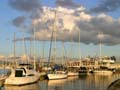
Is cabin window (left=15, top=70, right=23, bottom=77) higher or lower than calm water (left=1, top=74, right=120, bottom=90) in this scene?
higher

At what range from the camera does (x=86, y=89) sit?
59625 millimetres

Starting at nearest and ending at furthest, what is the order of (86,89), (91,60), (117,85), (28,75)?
(117,85) → (86,89) → (28,75) → (91,60)

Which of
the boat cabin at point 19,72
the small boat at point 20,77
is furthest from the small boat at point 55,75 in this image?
the boat cabin at point 19,72

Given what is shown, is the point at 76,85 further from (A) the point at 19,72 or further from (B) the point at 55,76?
(B) the point at 55,76

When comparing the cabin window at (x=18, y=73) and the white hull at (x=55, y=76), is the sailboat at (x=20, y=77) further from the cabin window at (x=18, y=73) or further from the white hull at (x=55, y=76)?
the white hull at (x=55, y=76)

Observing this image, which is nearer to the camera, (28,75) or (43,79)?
(28,75)

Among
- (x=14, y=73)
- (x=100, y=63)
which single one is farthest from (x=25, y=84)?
(x=100, y=63)

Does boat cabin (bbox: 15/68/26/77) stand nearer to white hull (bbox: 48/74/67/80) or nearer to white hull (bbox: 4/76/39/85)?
white hull (bbox: 4/76/39/85)

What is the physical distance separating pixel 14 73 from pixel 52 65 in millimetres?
37864

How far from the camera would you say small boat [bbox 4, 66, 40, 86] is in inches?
2593

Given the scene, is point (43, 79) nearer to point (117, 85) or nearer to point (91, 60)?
point (117, 85)

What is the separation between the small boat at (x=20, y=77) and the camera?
2593 inches

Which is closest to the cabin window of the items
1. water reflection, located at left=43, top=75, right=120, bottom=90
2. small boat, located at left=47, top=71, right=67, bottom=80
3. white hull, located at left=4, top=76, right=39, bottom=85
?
white hull, located at left=4, top=76, right=39, bottom=85

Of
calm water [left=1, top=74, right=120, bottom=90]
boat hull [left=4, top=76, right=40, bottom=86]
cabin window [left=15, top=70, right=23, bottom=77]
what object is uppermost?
cabin window [left=15, top=70, right=23, bottom=77]
